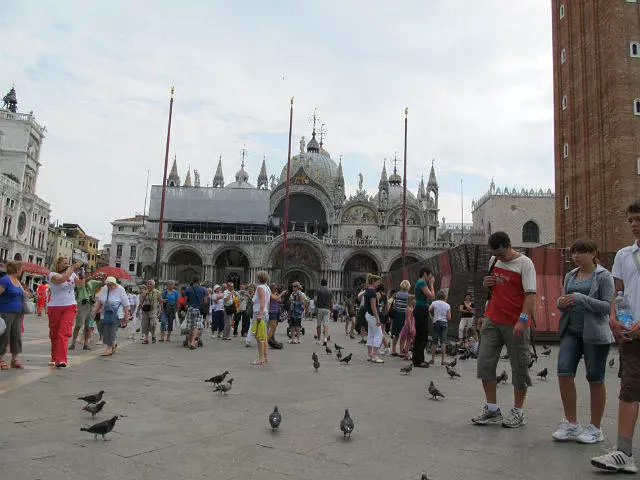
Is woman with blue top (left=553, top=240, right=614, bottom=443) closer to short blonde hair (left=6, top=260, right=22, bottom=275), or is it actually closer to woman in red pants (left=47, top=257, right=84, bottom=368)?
woman in red pants (left=47, top=257, right=84, bottom=368)

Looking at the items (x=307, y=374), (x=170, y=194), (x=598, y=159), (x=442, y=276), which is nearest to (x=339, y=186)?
(x=170, y=194)

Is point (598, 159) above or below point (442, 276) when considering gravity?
above

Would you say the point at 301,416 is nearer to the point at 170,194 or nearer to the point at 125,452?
the point at 125,452

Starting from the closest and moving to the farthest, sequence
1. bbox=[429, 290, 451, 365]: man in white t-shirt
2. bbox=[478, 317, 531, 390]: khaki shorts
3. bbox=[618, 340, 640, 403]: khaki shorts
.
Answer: bbox=[618, 340, 640, 403]: khaki shorts < bbox=[478, 317, 531, 390]: khaki shorts < bbox=[429, 290, 451, 365]: man in white t-shirt

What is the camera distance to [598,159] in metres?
25.6

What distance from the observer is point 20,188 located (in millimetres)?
51000

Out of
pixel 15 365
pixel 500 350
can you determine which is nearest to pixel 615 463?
pixel 500 350

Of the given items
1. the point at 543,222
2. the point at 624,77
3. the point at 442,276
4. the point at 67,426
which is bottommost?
the point at 67,426

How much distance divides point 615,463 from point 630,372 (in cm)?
62

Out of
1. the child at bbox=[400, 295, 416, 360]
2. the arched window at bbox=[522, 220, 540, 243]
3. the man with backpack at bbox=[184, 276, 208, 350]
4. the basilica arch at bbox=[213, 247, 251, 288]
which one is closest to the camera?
the child at bbox=[400, 295, 416, 360]

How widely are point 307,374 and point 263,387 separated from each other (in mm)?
1439

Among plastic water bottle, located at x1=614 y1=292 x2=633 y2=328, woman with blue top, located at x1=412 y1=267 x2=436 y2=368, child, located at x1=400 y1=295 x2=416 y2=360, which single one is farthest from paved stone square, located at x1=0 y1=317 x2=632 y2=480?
child, located at x1=400 y1=295 x2=416 y2=360

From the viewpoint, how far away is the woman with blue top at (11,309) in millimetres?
7082

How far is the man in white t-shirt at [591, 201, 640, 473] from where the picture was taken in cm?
344
